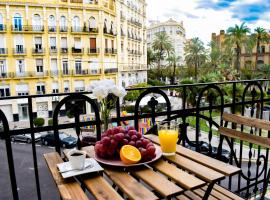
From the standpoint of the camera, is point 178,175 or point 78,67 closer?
point 178,175

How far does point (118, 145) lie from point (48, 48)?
76.5 feet

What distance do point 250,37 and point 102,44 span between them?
1785 centimetres

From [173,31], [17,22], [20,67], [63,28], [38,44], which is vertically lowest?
[20,67]

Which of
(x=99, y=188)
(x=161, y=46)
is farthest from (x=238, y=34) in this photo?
(x=99, y=188)

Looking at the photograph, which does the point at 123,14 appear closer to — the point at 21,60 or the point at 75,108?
the point at 21,60

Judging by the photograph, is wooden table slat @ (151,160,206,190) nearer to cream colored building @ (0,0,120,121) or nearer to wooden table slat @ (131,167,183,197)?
wooden table slat @ (131,167,183,197)

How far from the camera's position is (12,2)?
21.0 m

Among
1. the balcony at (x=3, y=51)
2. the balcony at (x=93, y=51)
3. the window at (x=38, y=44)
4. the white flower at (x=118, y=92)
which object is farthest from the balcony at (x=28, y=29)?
the white flower at (x=118, y=92)

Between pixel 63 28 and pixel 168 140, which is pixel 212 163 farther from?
pixel 63 28

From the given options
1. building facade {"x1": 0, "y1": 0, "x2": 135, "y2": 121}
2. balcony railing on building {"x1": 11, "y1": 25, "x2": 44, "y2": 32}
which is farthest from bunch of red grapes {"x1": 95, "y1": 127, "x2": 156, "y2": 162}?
balcony railing on building {"x1": 11, "y1": 25, "x2": 44, "y2": 32}

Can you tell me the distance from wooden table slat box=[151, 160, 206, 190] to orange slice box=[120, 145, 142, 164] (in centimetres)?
9

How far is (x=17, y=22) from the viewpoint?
21500 mm

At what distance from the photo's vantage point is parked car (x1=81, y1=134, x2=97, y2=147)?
1.51 metres

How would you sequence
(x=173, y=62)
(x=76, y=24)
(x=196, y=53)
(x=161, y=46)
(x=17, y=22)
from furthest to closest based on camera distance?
1. (x=173, y=62)
2. (x=161, y=46)
3. (x=196, y=53)
4. (x=76, y=24)
5. (x=17, y=22)
